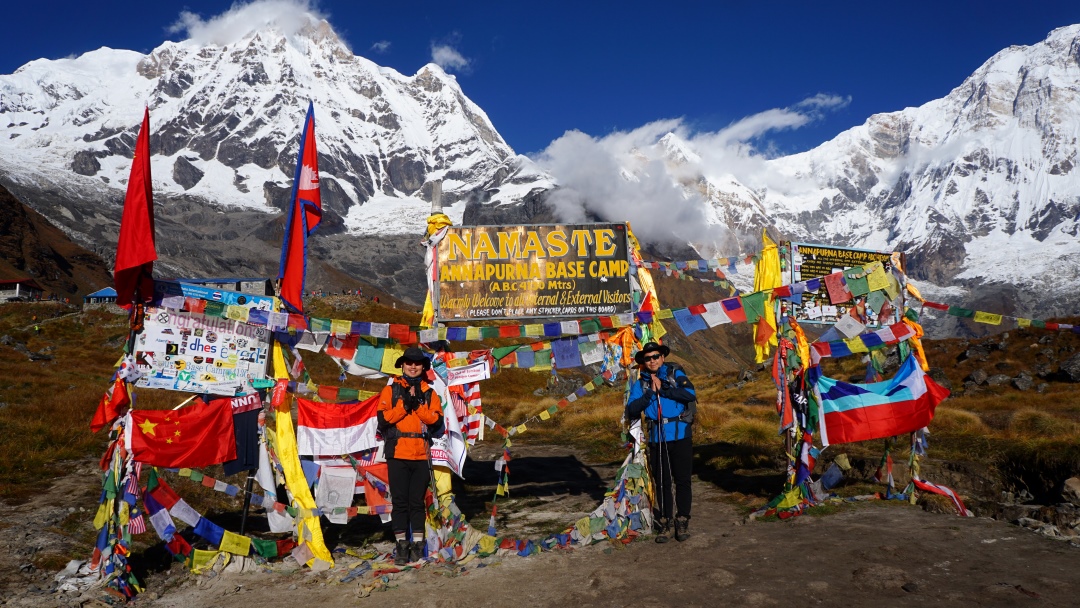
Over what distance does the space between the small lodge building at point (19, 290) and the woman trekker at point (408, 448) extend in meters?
104

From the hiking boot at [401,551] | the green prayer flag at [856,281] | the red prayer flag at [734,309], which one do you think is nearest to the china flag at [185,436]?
the hiking boot at [401,551]

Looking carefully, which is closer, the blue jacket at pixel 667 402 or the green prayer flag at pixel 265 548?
the green prayer flag at pixel 265 548

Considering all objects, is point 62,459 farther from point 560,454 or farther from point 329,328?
point 560,454

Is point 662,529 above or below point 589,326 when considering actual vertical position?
below

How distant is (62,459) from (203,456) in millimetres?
7924

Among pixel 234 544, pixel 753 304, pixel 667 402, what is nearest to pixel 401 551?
pixel 234 544

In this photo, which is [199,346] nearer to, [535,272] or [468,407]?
[468,407]

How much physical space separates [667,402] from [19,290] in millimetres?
116602

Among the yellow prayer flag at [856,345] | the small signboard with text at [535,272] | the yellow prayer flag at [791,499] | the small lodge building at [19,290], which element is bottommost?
the yellow prayer flag at [791,499]

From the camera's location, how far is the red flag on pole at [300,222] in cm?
940

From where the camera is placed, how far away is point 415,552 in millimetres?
8555

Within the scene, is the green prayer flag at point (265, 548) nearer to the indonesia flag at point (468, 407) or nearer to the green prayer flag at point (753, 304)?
the indonesia flag at point (468, 407)

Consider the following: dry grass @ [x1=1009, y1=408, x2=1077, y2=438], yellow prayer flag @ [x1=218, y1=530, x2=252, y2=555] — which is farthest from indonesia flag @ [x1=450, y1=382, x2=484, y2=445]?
dry grass @ [x1=1009, y1=408, x2=1077, y2=438]

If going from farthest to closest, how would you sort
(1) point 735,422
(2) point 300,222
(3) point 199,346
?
1. (1) point 735,422
2. (2) point 300,222
3. (3) point 199,346
